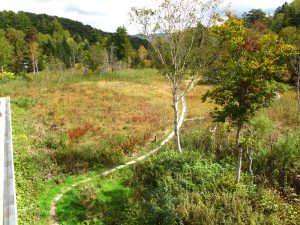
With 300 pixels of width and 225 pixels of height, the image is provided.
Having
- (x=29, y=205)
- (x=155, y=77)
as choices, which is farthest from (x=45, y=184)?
(x=155, y=77)

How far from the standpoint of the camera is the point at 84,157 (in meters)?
16.8

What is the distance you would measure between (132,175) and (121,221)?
3.43 m

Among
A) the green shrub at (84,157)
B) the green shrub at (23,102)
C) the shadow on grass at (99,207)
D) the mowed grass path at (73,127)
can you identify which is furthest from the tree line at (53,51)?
the shadow on grass at (99,207)

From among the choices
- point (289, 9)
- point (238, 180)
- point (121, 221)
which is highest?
point (289, 9)

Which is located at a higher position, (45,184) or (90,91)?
(90,91)

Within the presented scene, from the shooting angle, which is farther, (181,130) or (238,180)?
(181,130)

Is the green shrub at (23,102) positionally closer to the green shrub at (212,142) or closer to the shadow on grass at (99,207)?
the green shrub at (212,142)

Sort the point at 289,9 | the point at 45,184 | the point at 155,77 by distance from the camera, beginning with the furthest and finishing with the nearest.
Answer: the point at 289,9, the point at 155,77, the point at 45,184

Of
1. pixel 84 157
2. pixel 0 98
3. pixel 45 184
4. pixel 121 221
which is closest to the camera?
pixel 121 221

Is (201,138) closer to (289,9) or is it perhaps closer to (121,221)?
(121,221)

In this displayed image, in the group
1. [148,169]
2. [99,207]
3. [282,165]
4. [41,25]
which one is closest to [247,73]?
[282,165]

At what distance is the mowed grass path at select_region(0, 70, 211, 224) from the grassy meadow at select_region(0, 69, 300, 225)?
0.07m

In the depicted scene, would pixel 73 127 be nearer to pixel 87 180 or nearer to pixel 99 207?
pixel 87 180

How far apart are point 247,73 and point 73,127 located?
14021mm
